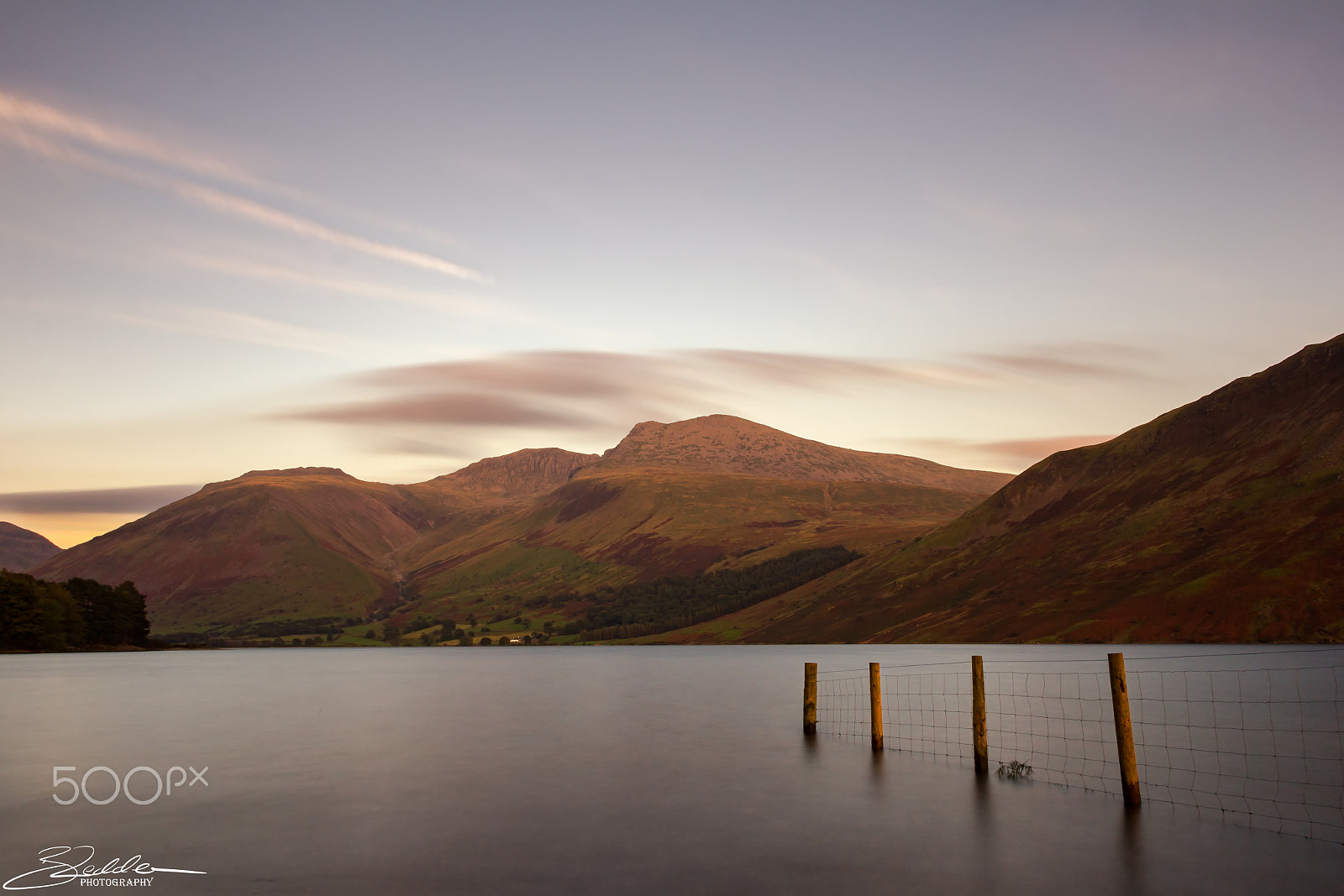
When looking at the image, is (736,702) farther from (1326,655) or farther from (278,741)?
(1326,655)

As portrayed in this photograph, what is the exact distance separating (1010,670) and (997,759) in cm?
8724

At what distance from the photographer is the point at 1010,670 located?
4995 inches

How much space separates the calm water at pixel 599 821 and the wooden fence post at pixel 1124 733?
1063mm

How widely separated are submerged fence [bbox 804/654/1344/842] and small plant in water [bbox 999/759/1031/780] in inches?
19.1

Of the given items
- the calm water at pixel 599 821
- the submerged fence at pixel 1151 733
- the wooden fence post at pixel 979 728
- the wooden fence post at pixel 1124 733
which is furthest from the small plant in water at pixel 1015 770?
the wooden fence post at pixel 1124 733

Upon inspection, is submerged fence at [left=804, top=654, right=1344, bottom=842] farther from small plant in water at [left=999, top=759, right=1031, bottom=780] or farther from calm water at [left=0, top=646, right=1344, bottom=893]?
calm water at [left=0, top=646, right=1344, bottom=893]

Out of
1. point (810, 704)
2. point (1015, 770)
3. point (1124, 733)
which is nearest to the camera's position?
point (1124, 733)

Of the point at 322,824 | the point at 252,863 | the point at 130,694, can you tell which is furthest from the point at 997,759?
the point at 130,694
